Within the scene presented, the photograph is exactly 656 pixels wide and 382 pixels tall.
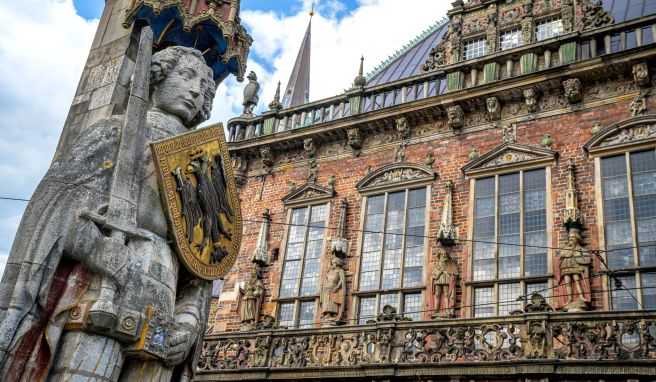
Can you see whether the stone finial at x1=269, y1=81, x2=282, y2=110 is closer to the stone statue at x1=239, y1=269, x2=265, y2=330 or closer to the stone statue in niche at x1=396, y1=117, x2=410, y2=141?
the stone statue in niche at x1=396, y1=117, x2=410, y2=141

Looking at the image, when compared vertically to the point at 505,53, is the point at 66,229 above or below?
below

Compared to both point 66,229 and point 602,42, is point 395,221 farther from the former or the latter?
point 66,229

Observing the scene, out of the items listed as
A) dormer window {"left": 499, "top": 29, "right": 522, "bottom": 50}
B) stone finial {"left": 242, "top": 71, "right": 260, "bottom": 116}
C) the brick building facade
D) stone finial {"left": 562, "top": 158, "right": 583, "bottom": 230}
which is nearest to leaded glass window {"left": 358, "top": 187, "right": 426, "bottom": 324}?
the brick building facade

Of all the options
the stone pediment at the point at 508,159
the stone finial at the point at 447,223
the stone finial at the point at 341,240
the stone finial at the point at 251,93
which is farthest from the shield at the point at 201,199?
the stone finial at the point at 251,93

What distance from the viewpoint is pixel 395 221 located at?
42.3ft

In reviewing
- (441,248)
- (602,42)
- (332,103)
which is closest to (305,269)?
(441,248)

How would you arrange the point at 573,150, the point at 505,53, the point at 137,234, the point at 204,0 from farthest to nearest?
the point at 505,53
the point at 573,150
the point at 204,0
the point at 137,234

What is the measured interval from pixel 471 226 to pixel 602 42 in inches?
165

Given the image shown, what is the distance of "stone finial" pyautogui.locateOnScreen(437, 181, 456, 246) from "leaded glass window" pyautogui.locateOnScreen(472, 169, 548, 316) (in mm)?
413

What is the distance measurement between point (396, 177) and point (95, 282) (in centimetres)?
950

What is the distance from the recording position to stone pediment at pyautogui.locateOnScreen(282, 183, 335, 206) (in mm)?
13990

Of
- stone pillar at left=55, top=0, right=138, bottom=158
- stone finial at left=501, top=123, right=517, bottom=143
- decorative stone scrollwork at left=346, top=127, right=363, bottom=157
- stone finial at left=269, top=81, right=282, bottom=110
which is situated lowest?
stone pillar at left=55, top=0, right=138, bottom=158

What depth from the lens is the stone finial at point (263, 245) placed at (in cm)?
1387

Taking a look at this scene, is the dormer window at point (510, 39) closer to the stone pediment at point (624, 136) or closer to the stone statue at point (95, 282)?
the stone pediment at point (624, 136)
